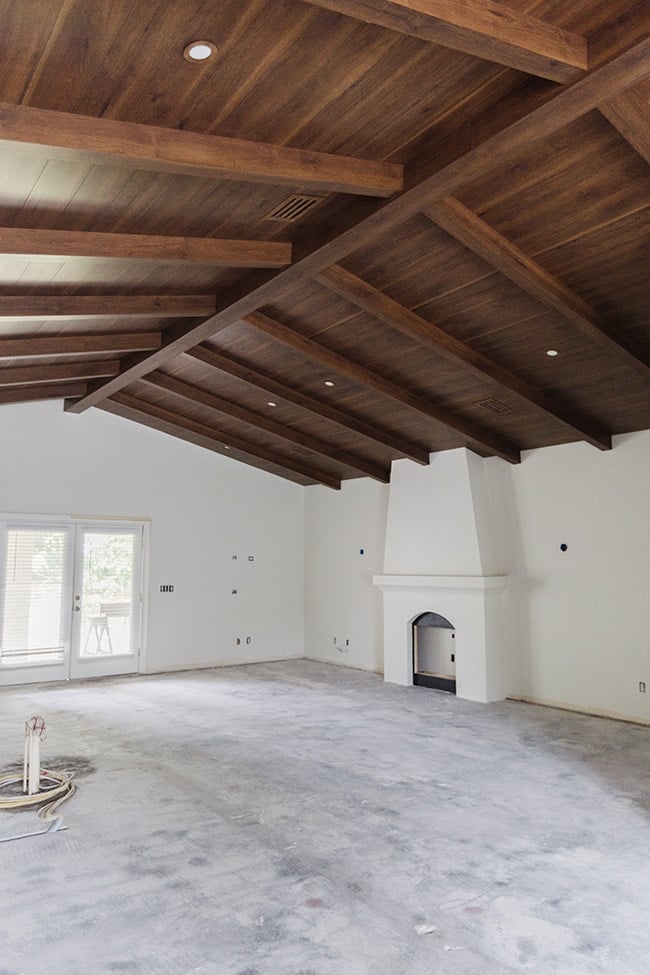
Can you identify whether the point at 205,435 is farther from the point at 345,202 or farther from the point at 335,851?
the point at 335,851

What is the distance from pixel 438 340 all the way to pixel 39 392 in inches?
202

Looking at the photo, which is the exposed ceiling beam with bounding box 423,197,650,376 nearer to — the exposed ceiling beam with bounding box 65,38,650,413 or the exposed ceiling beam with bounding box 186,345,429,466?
the exposed ceiling beam with bounding box 65,38,650,413

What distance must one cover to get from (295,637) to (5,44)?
30.6ft

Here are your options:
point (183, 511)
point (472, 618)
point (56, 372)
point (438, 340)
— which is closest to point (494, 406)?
point (438, 340)

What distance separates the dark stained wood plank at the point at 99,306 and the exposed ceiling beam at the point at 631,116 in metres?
3.27

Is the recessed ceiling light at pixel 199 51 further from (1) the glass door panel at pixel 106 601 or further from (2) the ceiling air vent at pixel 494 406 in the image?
(1) the glass door panel at pixel 106 601

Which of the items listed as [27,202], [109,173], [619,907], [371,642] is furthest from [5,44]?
[371,642]

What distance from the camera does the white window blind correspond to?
8250 mm

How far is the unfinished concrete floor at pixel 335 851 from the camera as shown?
2693mm

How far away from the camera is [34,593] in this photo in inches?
330

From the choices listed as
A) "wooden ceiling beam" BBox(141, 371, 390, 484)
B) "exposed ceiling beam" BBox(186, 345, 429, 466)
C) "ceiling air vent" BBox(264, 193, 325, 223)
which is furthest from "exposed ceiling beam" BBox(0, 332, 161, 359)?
"ceiling air vent" BBox(264, 193, 325, 223)

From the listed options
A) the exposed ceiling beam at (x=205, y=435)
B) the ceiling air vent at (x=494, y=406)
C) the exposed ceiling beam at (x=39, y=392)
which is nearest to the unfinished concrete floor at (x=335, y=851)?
the ceiling air vent at (x=494, y=406)

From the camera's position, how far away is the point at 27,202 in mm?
3523

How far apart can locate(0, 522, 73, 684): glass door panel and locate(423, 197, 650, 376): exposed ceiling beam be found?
6.56m
